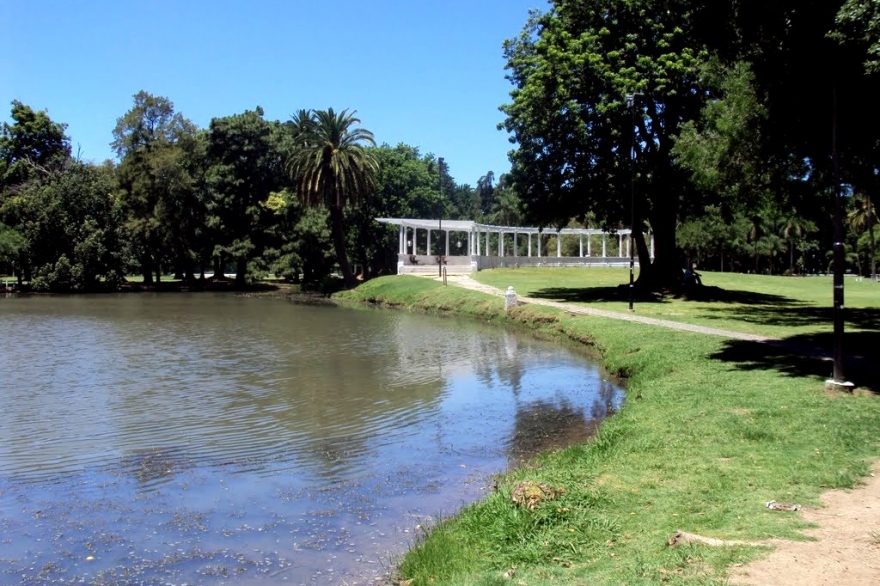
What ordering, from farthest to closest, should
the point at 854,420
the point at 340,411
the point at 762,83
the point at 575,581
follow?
1. the point at 762,83
2. the point at 340,411
3. the point at 854,420
4. the point at 575,581

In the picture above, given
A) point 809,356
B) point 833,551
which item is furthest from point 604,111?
point 833,551

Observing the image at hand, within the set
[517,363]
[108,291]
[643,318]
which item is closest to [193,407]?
[517,363]

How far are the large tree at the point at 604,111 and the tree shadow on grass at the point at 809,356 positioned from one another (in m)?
12.7

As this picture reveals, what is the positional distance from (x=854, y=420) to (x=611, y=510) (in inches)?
167

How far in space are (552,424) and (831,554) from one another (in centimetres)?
659

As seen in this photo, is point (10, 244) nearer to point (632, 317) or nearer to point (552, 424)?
point (632, 317)

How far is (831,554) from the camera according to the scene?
5.11 meters

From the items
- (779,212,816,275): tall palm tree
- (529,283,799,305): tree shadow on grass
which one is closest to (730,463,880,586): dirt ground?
(529,283,799,305): tree shadow on grass

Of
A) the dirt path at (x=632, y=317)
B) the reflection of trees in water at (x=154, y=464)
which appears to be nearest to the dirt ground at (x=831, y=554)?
the reflection of trees in water at (x=154, y=464)

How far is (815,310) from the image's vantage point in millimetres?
26562

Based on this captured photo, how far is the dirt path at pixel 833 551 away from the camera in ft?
15.5

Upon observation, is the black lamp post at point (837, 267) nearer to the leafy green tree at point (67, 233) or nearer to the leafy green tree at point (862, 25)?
the leafy green tree at point (862, 25)

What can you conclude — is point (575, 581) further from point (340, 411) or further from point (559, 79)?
point (559, 79)

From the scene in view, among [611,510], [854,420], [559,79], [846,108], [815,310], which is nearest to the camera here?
[611,510]
